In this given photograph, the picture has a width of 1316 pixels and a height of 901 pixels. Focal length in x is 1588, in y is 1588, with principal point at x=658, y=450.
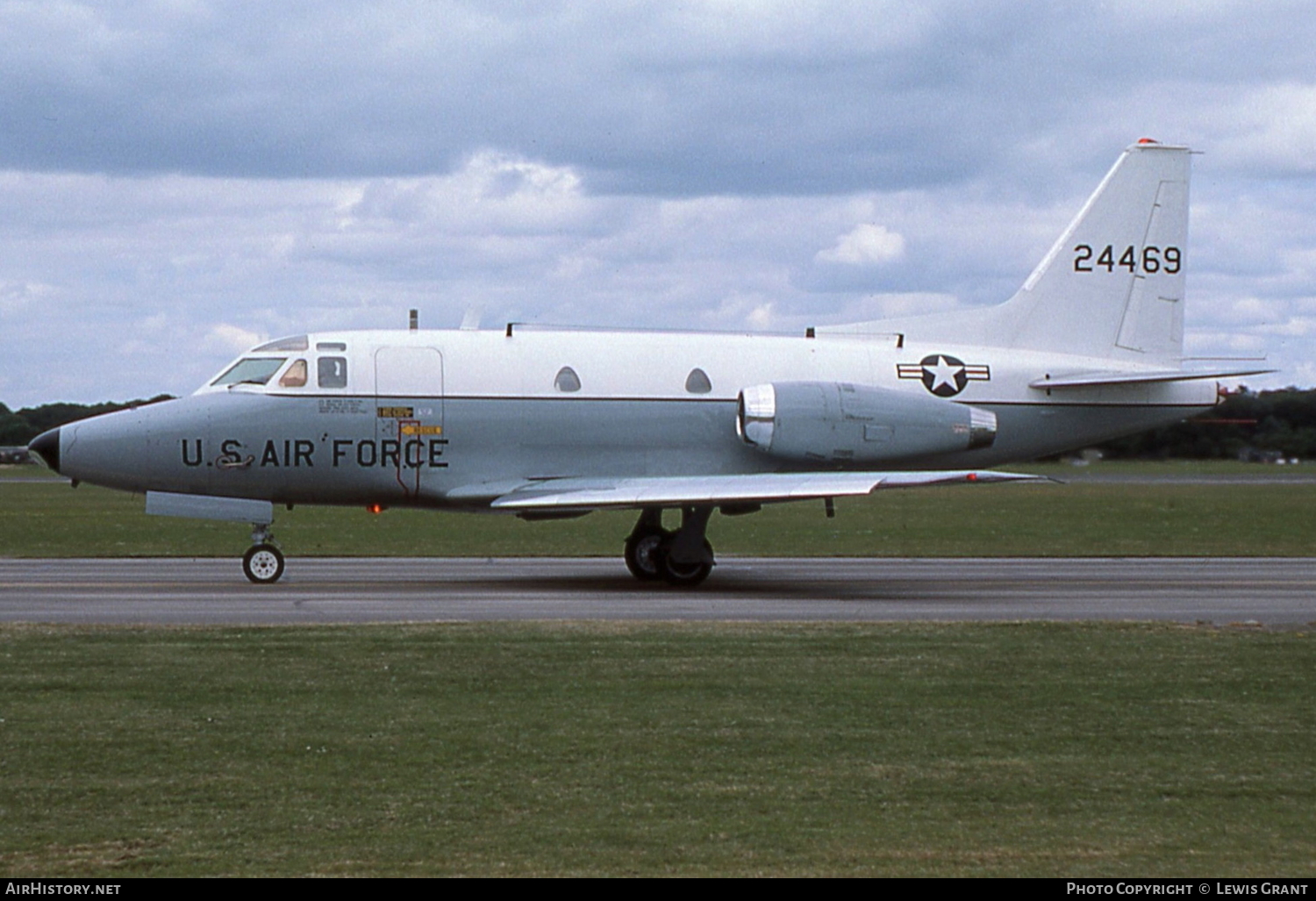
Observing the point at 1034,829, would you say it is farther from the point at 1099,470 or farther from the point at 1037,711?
the point at 1099,470

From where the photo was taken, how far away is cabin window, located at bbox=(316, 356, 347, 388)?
22.9 meters

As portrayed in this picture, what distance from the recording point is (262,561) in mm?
22703

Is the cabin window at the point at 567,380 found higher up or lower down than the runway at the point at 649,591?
higher up

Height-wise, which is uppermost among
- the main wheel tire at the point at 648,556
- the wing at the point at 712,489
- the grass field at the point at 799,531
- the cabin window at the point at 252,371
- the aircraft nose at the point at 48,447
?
the cabin window at the point at 252,371

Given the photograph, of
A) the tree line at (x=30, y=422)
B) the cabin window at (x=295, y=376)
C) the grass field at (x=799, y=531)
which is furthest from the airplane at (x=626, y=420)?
the tree line at (x=30, y=422)

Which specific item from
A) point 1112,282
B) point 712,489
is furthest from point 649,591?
point 1112,282

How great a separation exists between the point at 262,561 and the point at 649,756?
13.8 meters

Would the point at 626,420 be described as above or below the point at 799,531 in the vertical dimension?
above

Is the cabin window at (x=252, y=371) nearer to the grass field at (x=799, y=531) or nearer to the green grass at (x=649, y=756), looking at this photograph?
the green grass at (x=649, y=756)

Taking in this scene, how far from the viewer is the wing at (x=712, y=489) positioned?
2083 centimetres

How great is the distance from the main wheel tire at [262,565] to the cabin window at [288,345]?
9.37 ft

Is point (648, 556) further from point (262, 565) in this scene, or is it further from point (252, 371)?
point (252, 371)

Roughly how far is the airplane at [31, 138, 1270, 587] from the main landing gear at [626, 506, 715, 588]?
0.03 meters
